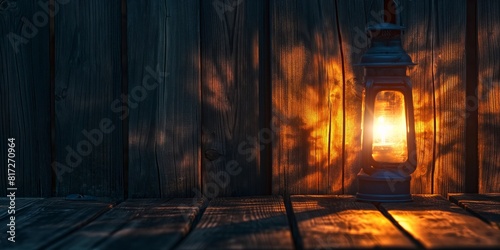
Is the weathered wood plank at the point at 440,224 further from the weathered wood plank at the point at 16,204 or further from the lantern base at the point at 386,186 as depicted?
the weathered wood plank at the point at 16,204

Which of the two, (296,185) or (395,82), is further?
(296,185)

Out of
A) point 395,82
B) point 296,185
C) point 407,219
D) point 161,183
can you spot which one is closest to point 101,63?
point 161,183

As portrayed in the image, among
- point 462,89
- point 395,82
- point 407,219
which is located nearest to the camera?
point 407,219

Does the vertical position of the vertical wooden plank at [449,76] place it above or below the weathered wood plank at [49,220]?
above

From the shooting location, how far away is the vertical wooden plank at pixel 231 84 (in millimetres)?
3664

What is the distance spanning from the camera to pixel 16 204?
140 inches

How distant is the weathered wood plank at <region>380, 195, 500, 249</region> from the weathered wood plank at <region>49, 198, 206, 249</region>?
77 centimetres

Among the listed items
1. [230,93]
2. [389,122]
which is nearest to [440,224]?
[389,122]

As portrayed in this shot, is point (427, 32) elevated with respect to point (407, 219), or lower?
elevated

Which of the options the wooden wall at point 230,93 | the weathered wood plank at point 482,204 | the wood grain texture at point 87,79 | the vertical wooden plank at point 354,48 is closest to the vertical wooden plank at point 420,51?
the wooden wall at point 230,93

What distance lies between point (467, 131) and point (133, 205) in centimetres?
152

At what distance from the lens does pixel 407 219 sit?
293 centimetres

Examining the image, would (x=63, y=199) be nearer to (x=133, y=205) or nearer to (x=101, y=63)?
(x=133, y=205)

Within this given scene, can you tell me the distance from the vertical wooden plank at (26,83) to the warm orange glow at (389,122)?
4.83 feet
